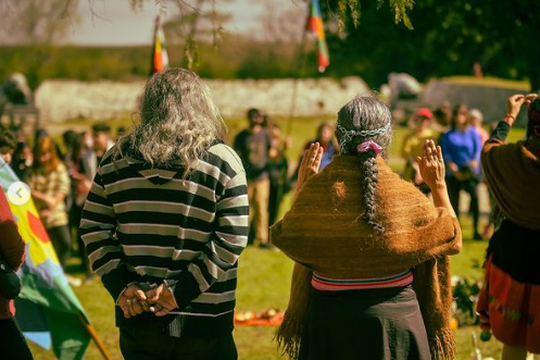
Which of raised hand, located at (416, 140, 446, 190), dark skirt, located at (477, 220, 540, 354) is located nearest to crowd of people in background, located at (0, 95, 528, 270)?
dark skirt, located at (477, 220, 540, 354)

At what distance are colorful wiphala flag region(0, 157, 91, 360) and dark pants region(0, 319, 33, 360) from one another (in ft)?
4.55

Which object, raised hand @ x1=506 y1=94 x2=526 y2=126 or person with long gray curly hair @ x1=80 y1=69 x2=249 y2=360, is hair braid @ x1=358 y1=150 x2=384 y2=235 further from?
raised hand @ x1=506 y1=94 x2=526 y2=126

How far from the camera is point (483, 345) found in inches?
255

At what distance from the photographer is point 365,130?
3580 mm

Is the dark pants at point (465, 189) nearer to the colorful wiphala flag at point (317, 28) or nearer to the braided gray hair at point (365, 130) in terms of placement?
the colorful wiphala flag at point (317, 28)

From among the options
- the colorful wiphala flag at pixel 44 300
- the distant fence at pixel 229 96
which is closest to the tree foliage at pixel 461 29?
the colorful wiphala flag at pixel 44 300

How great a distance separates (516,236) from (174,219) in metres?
1.77

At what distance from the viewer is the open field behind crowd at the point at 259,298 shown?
6.64 meters

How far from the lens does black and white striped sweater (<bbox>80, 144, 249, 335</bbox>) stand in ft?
11.8

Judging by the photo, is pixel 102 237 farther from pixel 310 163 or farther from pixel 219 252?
pixel 310 163

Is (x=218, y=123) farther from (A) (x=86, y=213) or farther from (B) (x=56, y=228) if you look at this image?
(B) (x=56, y=228)

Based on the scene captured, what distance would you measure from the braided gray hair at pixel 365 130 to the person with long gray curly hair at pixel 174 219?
47cm

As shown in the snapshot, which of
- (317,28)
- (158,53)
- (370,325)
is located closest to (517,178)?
(370,325)

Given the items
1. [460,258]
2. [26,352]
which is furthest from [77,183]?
[26,352]
